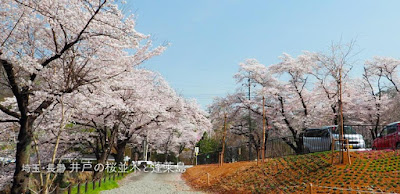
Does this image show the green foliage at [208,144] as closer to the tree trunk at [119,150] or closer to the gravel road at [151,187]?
the tree trunk at [119,150]

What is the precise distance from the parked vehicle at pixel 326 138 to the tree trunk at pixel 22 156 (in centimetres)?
1478

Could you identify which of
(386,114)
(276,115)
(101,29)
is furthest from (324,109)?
(101,29)

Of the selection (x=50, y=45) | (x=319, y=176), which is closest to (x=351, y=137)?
(x=319, y=176)

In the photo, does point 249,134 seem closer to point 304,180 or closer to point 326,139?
point 326,139

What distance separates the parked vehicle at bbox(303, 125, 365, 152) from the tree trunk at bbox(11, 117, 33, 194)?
14.8 meters

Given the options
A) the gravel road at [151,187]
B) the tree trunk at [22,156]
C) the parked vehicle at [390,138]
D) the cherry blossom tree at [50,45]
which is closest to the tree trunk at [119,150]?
the gravel road at [151,187]

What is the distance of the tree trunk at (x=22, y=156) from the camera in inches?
377

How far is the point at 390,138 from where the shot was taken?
16266 mm

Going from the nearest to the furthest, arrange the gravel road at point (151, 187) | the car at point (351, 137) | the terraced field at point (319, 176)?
the terraced field at point (319, 176) → the gravel road at point (151, 187) → the car at point (351, 137)

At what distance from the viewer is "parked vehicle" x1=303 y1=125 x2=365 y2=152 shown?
17.3 m

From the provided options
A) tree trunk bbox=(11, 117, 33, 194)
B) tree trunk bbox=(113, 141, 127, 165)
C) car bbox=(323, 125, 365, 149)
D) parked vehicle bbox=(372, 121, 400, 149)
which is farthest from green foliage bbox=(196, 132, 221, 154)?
tree trunk bbox=(11, 117, 33, 194)

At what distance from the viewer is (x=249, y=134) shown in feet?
95.5

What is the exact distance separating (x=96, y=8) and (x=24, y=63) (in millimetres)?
2537

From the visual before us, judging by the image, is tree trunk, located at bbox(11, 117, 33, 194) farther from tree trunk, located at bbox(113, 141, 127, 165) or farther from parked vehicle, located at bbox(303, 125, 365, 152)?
parked vehicle, located at bbox(303, 125, 365, 152)
